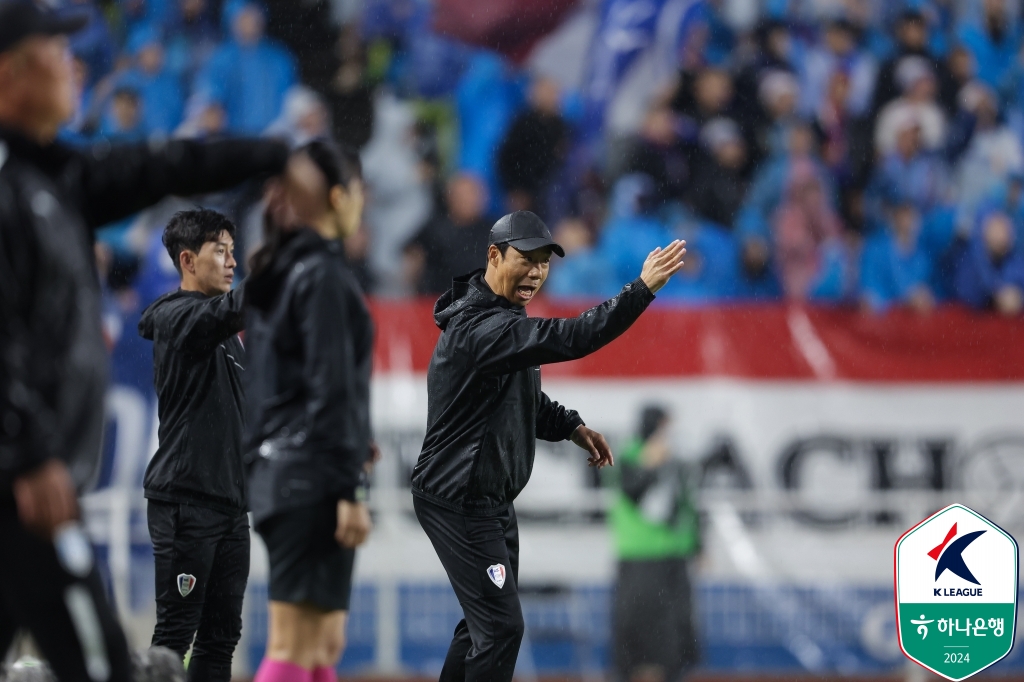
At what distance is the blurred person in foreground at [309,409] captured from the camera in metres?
3.46

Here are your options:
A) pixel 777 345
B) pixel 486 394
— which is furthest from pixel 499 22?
pixel 486 394

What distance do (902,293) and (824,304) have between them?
1.26m

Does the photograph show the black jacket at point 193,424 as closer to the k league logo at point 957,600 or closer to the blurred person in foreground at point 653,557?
the k league logo at point 957,600

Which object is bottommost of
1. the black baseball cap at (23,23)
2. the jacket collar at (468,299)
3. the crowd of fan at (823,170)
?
the jacket collar at (468,299)

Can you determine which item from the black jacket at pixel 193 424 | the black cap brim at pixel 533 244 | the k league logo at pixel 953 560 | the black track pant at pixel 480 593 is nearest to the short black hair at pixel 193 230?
the black jacket at pixel 193 424

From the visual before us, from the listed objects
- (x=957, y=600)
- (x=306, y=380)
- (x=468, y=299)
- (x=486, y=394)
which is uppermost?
(x=468, y=299)

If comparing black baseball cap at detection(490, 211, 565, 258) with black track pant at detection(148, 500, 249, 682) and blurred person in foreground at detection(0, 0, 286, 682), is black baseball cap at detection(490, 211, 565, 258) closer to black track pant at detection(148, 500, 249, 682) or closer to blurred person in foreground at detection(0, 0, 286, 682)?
black track pant at detection(148, 500, 249, 682)

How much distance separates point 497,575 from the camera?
4664 millimetres

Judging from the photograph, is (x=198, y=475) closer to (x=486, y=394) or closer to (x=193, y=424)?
(x=193, y=424)

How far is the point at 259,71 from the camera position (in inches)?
460

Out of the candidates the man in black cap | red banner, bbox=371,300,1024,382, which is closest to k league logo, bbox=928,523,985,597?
the man in black cap

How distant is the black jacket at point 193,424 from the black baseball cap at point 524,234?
1.16 metres

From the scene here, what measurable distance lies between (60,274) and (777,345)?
24.2 feet

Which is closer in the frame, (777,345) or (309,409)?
(309,409)
